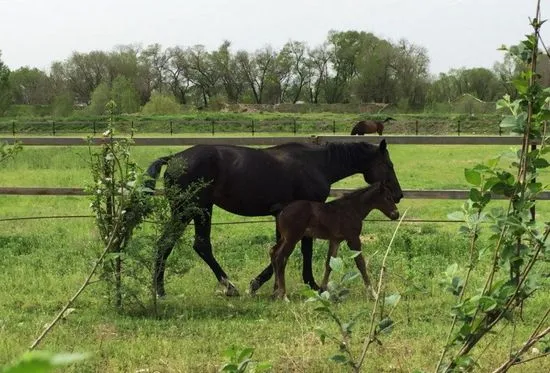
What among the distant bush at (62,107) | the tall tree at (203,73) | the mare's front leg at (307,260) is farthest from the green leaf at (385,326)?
the tall tree at (203,73)

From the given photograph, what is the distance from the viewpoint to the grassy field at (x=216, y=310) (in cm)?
380

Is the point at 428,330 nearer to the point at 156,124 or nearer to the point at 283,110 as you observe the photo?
the point at 156,124

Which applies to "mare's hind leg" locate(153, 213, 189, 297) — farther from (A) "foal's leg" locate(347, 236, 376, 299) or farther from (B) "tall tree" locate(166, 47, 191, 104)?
(B) "tall tree" locate(166, 47, 191, 104)

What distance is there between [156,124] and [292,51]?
3572cm

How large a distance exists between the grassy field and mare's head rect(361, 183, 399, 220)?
2.13 ft

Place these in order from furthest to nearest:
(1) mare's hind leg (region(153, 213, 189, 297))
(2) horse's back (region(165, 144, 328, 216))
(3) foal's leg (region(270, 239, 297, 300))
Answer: (2) horse's back (region(165, 144, 328, 216))
(3) foal's leg (region(270, 239, 297, 300))
(1) mare's hind leg (region(153, 213, 189, 297))

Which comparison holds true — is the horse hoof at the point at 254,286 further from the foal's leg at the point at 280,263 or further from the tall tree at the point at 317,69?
the tall tree at the point at 317,69

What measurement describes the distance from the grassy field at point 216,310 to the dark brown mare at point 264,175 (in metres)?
0.31

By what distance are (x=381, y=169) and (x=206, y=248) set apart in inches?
79.1

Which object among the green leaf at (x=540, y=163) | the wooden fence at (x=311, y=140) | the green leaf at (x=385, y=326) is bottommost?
the green leaf at (x=385, y=326)

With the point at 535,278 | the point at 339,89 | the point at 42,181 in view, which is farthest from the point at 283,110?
the point at 535,278

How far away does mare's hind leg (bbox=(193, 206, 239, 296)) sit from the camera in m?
5.90

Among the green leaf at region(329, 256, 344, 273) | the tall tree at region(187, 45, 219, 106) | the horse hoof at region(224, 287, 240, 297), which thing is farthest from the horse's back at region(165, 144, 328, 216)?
the tall tree at region(187, 45, 219, 106)

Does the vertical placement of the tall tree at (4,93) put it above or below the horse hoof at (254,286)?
above
